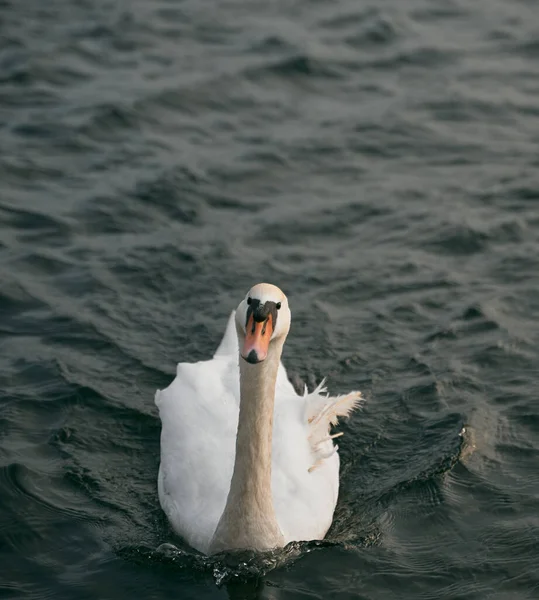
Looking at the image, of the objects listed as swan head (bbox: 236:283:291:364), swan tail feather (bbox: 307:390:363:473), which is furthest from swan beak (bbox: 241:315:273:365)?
swan tail feather (bbox: 307:390:363:473)

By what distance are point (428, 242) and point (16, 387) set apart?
476 centimetres

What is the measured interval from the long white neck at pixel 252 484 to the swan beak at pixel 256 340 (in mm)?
481

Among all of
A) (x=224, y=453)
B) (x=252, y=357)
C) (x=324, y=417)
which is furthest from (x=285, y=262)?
(x=252, y=357)

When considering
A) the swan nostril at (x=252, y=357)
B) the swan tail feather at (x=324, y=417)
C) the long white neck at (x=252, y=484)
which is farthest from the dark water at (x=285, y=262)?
the swan nostril at (x=252, y=357)

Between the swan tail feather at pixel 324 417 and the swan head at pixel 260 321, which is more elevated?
the swan head at pixel 260 321

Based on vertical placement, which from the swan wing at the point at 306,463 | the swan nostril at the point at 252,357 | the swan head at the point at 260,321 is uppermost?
the swan head at the point at 260,321

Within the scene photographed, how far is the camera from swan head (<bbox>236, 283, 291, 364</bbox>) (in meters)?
7.22

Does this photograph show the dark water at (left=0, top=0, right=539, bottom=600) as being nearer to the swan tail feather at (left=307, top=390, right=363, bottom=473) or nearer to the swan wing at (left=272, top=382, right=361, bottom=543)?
the swan wing at (left=272, top=382, right=361, bottom=543)

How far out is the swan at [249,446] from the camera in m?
7.62

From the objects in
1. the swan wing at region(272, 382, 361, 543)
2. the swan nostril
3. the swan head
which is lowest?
the swan wing at region(272, 382, 361, 543)

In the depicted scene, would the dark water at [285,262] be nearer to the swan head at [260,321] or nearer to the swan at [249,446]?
the swan at [249,446]

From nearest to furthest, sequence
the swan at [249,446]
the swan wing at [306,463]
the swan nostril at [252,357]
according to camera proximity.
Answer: the swan nostril at [252,357] → the swan at [249,446] → the swan wing at [306,463]

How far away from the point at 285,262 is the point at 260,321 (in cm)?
502

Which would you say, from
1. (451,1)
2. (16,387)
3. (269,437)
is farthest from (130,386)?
(451,1)
